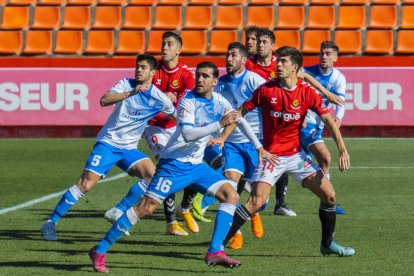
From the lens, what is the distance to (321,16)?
2812 centimetres

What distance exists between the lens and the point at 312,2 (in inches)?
1114

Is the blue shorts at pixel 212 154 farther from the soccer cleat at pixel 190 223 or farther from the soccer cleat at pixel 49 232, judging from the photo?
the soccer cleat at pixel 49 232

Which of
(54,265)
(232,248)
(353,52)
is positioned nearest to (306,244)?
(232,248)

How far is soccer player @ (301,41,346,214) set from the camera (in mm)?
13536

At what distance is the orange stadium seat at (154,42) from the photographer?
2745 cm

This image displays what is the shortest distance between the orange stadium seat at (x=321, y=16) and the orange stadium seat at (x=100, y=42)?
207 inches

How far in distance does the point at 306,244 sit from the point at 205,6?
17.6m

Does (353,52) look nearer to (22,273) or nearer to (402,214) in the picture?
(402,214)

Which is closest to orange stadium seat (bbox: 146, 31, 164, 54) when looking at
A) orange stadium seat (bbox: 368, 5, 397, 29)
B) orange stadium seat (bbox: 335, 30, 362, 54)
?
orange stadium seat (bbox: 335, 30, 362, 54)

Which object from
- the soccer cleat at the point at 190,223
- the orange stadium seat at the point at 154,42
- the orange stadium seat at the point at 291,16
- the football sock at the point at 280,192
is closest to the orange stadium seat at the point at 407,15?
the orange stadium seat at the point at 291,16

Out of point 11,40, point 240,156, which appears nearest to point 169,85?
point 240,156

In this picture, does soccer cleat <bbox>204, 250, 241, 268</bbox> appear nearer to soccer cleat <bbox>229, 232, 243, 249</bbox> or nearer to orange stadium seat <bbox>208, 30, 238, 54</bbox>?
soccer cleat <bbox>229, 232, 243, 249</bbox>

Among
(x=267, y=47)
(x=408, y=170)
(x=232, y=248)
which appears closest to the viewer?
(x=232, y=248)

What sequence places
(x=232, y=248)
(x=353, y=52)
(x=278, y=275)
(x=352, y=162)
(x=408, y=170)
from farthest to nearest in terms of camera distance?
(x=353, y=52) < (x=352, y=162) < (x=408, y=170) < (x=232, y=248) < (x=278, y=275)
